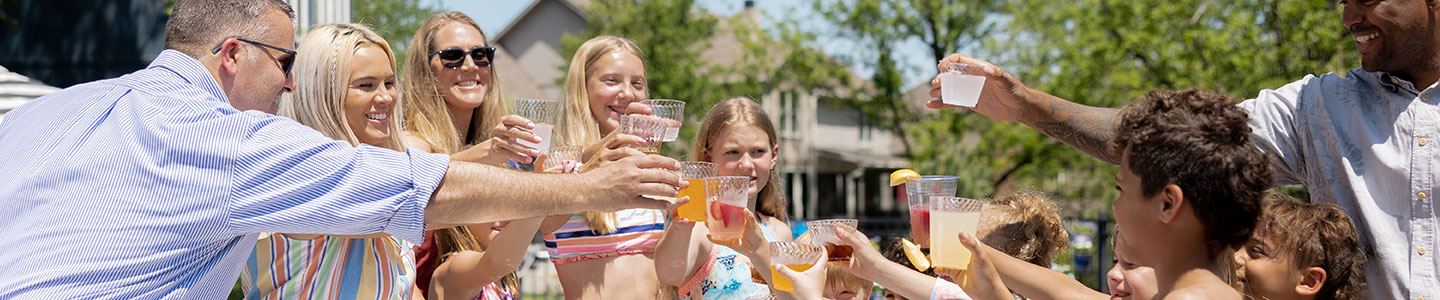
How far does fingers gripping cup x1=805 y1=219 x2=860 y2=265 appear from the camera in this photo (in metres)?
3.80

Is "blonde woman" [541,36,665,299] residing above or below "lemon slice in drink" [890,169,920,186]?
below

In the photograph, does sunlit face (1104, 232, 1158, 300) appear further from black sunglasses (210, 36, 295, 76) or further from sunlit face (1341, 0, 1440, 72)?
black sunglasses (210, 36, 295, 76)

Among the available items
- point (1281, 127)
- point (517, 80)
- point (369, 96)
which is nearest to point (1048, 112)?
point (1281, 127)

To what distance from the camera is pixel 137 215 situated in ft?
9.61

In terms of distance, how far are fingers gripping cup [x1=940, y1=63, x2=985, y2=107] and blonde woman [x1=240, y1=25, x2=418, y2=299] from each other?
1.81m

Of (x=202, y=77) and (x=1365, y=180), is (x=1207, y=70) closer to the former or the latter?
(x=1365, y=180)

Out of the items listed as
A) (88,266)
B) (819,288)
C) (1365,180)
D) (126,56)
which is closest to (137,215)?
(88,266)

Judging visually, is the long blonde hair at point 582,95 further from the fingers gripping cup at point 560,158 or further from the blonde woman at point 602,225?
the fingers gripping cup at point 560,158

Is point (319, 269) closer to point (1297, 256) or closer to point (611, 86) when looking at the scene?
point (611, 86)

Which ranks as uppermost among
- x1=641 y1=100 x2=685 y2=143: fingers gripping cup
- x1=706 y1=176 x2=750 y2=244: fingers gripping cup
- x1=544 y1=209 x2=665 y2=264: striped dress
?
x1=641 y1=100 x2=685 y2=143: fingers gripping cup

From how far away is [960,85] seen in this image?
4055 millimetres

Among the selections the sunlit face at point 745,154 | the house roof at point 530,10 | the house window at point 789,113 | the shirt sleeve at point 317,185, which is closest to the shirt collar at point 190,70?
the shirt sleeve at point 317,185

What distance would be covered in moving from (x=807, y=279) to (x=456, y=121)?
6.41 ft

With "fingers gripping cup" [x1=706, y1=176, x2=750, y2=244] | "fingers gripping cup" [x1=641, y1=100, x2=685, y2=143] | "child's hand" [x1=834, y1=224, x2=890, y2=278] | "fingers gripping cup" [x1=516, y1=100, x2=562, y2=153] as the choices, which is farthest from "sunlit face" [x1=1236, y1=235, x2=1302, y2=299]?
"fingers gripping cup" [x1=516, y1=100, x2=562, y2=153]
